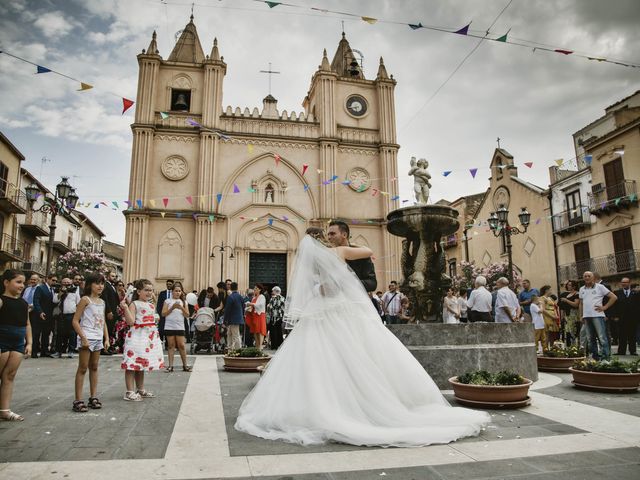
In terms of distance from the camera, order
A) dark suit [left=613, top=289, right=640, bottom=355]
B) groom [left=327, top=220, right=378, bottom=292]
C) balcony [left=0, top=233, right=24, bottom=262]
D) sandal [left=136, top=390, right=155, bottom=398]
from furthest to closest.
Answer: balcony [left=0, top=233, right=24, bottom=262]
dark suit [left=613, top=289, right=640, bottom=355]
sandal [left=136, top=390, right=155, bottom=398]
groom [left=327, top=220, right=378, bottom=292]

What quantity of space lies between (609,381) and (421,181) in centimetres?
458

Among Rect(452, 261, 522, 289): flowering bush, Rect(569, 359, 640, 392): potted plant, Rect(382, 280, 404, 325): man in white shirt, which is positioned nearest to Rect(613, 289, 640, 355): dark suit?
Rect(382, 280, 404, 325): man in white shirt

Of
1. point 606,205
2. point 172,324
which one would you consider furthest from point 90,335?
point 606,205

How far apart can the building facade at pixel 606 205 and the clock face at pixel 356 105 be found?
1189 centimetres

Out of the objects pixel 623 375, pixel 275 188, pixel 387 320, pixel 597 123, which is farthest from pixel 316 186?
pixel 623 375

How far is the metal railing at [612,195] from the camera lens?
20.4 meters

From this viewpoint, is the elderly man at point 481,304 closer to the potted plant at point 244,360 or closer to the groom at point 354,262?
the potted plant at point 244,360

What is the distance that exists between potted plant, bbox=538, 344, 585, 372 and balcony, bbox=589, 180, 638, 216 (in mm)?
16011

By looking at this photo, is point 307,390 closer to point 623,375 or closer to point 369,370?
point 369,370

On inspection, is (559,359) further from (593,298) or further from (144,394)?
(144,394)

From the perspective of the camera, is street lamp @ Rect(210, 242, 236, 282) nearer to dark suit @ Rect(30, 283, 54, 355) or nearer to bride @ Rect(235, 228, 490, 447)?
dark suit @ Rect(30, 283, 54, 355)

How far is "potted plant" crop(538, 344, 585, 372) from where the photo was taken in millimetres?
7625

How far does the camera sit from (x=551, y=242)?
25.9m

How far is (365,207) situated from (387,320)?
502 inches
